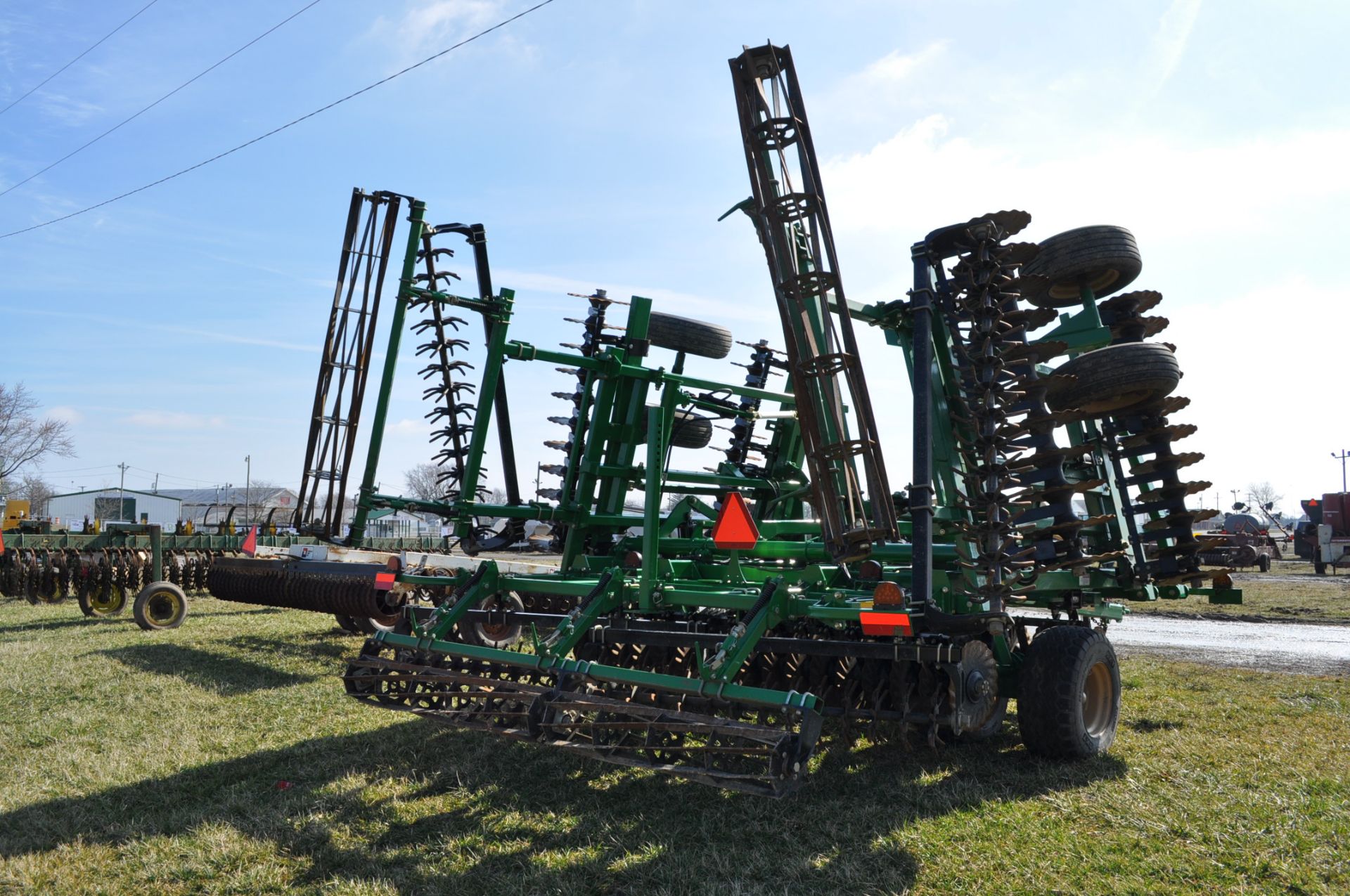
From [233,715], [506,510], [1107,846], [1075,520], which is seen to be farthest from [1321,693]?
[233,715]

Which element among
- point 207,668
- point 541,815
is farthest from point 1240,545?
point 207,668

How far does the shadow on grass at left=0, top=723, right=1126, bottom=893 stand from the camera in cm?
370

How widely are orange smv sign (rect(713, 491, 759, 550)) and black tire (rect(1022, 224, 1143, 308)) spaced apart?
8.11 ft

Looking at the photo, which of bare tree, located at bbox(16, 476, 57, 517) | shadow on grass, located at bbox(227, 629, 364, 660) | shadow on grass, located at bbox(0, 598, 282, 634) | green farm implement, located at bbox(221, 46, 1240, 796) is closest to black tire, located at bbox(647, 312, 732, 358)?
green farm implement, located at bbox(221, 46, 1240, 796)

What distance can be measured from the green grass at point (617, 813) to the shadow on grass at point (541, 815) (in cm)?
2

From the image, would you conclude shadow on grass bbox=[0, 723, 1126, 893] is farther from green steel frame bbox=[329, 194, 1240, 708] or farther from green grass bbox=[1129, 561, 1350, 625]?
green grass bbox=[1129, 561, 1350, 625]

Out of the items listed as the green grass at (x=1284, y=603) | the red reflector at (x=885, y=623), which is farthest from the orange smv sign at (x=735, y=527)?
the green grass at (x=1284, y=603)

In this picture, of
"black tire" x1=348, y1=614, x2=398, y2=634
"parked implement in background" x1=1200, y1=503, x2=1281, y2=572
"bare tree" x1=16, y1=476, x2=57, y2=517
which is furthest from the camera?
"bare tree" x1=16, y1=476, x2=57, y2=517

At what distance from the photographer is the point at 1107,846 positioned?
3902 mm

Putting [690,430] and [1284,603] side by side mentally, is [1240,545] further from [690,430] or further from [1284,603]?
[690,430]

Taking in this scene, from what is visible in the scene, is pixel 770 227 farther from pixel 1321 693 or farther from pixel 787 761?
pixel 1321 693

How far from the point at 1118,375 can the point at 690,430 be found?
338 cm

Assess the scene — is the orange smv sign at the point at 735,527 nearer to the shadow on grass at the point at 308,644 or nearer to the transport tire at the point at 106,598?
the shadow on grass at the point at 308,644

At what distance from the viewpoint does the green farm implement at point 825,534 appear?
454 centimetres
